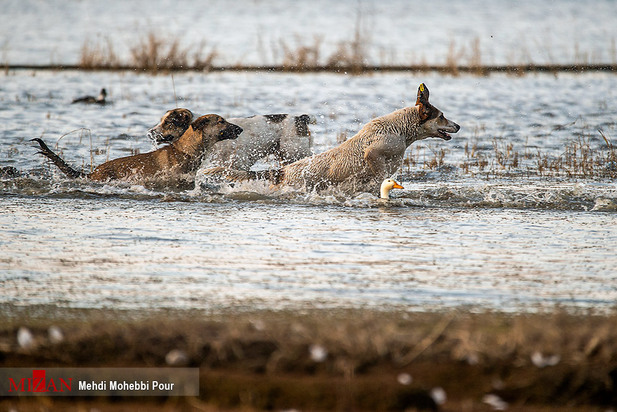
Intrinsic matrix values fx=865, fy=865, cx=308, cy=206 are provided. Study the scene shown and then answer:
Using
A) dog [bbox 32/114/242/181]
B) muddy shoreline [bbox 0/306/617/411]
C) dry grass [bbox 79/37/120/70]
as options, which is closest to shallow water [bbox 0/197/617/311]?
muddy shoreline [bbox 0/306/617/411]

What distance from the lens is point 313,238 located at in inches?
329

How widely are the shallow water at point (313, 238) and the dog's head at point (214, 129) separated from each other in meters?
0.73

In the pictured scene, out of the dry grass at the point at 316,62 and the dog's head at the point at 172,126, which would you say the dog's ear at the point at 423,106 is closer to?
the dog's head at the point at 172,126

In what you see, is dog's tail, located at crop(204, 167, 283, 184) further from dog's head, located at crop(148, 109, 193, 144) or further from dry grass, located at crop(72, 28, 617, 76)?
dry grass, located at crop(72, 28, 617, 76)

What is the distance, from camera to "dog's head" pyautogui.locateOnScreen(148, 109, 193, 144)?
464 inches

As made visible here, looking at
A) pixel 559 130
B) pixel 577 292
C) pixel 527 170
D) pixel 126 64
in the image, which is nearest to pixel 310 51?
pixel 126 64

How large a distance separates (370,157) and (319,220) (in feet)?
6.70

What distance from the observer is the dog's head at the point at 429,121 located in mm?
11289

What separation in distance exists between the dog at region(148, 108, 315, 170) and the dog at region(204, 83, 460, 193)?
1.76 ft

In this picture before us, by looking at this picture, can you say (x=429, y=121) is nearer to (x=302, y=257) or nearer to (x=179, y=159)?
(x=179, y=159)

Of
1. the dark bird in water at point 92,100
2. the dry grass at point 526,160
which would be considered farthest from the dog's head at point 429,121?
the dark bird in water at point 92,100

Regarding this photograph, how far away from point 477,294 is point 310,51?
2091 cm

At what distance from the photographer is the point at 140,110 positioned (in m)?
19.5

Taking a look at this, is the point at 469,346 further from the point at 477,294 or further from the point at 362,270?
the point at 362,270
